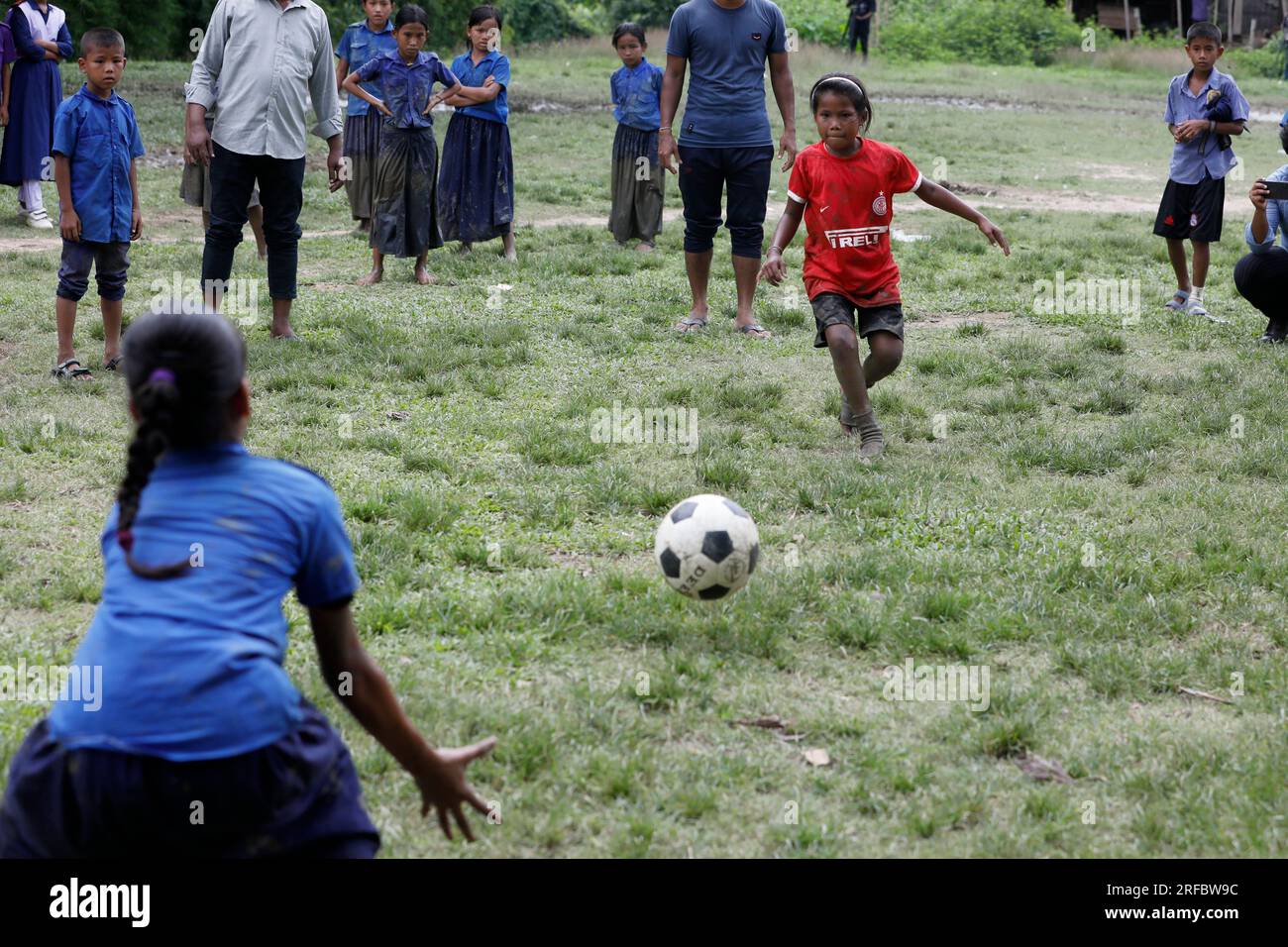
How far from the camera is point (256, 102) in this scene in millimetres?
7121

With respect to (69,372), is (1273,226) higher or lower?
higher

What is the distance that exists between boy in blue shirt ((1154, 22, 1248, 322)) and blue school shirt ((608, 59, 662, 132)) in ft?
12.7

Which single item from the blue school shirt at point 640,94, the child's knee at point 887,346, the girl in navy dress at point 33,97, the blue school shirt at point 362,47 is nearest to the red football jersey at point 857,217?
the child's knee at point 887,346

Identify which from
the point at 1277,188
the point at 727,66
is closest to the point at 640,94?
the point at 727,66

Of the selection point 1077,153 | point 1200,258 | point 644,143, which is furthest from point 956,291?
point 1077,153

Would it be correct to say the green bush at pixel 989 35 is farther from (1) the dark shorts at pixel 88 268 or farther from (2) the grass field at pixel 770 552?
(1) the dark shorts at pixel 88 268

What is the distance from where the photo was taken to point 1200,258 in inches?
353

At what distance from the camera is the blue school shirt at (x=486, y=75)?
10.1 metres

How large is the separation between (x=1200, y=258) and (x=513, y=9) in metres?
32.2

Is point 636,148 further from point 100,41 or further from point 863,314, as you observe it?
point 863,314

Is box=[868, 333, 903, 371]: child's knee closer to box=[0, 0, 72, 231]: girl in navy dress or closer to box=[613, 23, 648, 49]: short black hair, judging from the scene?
box=[613, 23, 648, 49]: short black hair

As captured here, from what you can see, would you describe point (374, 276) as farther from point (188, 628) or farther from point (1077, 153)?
point (1077, 153)

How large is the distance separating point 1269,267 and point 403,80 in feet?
18.3

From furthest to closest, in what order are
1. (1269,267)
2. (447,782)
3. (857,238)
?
(1269,267) < (857,238) < (447,782)
